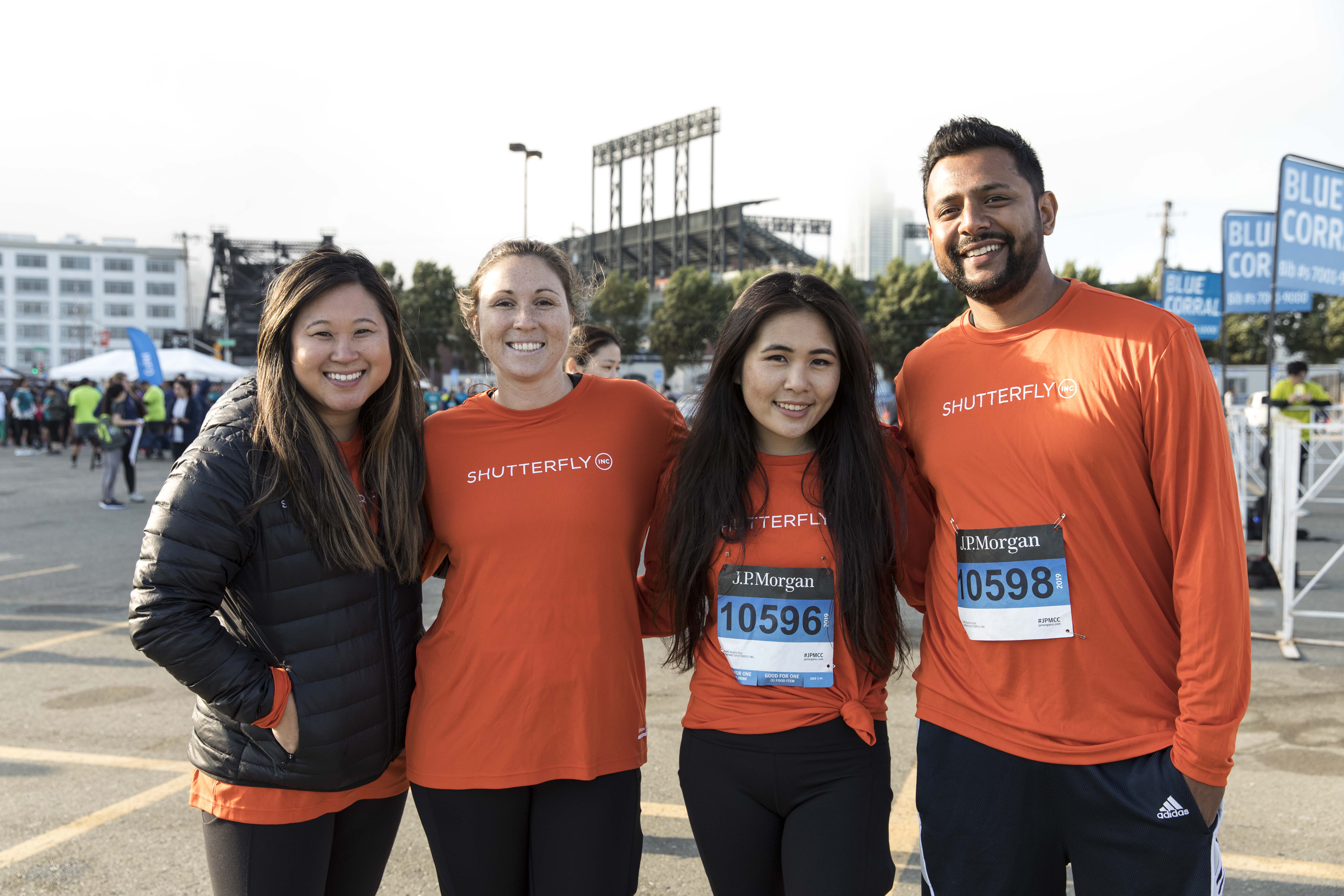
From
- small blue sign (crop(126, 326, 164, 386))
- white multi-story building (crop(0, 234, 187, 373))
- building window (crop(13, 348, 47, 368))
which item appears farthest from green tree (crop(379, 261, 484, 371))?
building window (crop(13, 348, 47, 368))

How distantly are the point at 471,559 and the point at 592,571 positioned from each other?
305 millimetres

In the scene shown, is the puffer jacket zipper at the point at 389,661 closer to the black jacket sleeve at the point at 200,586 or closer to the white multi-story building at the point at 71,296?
the black jacket sleeve at the point at 200,586

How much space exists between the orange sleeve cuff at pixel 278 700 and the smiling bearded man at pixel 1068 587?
1468 mm

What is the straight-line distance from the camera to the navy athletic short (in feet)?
5.98

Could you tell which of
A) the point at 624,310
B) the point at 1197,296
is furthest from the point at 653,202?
the point at 1197,296

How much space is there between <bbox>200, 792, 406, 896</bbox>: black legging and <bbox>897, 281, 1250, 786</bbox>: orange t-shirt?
4.72 feet

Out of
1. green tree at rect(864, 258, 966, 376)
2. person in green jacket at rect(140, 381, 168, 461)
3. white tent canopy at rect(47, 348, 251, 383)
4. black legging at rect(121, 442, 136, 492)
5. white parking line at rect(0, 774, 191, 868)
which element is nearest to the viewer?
white parking line at rect(0, 774, 191, 868)

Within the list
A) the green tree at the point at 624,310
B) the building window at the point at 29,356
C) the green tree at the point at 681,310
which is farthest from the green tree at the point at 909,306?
the building window at the point at 29,356

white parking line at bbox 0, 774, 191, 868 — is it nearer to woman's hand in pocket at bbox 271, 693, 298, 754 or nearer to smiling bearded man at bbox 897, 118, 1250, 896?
woman's hand in pocket at bbox 271, 693, 298, 754

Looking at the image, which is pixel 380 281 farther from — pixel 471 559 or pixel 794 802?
pixel 794 802

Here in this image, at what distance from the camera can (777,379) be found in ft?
7.40

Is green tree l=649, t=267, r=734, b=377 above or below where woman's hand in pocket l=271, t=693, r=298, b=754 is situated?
above

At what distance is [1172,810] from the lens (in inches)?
71.6

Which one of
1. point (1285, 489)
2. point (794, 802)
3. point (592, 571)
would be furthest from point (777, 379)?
point (1285, 489)
